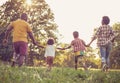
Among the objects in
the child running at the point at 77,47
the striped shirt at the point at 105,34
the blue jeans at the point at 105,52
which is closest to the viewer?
the blue jeans at the point at 105,52

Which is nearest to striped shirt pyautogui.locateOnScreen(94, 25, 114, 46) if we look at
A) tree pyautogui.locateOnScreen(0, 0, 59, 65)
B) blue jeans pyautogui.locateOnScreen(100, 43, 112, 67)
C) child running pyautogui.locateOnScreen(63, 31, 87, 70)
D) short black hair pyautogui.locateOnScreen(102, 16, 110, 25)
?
short black hair pyautogui.locateOnScreen(102, 16, 110, 25)

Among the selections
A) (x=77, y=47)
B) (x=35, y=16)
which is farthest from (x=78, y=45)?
(x=35, y=16)

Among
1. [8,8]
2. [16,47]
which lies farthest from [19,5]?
[16,47]

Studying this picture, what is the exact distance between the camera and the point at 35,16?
57.2 metres

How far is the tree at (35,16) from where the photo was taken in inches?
2090

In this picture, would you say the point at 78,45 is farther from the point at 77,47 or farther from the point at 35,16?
the point at 35,16

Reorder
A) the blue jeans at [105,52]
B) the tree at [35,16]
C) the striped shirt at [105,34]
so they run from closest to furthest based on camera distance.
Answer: the blue jeans at [105,52] → the striped shirt at [105,34] → the tree at [35,16]

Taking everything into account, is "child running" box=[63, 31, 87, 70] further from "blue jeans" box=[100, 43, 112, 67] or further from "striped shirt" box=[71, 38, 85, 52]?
"blue jeans" box=[100, 43, 112, 67]

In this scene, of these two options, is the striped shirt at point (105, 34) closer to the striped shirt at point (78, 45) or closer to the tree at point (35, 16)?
the striped shirt at point (78, 45)

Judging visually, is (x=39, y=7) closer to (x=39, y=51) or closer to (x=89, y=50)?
(x=39, y=51)

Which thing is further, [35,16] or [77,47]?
[35,16]

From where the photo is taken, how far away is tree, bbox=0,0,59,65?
2090 inches

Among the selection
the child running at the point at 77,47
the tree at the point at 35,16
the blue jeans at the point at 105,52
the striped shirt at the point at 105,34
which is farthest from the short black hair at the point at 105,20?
the tree at the point at 35,16

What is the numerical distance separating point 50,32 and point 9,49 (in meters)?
9.44
